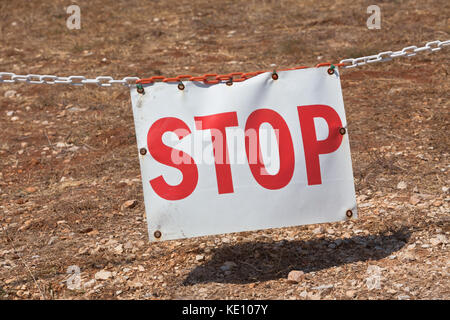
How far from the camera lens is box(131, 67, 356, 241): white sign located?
2.71 m

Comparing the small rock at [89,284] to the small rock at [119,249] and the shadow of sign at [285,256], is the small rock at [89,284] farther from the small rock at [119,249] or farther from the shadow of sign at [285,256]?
the shadow of sign at [285,256]

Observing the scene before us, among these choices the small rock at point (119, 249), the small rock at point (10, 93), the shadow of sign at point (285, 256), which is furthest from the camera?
the small rock at point (10, 93)

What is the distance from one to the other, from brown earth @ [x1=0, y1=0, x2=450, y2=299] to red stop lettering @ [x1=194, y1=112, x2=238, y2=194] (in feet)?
1.91

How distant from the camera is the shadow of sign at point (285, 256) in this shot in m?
2.94

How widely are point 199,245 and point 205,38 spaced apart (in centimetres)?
482

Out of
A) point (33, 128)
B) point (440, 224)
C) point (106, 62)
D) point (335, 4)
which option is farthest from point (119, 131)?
point (335, 4)

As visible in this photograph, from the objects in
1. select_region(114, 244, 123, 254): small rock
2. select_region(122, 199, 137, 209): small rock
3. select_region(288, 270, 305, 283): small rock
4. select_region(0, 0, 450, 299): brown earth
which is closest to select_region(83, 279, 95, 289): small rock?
select_region(0, 0, 450, 299): brown earth

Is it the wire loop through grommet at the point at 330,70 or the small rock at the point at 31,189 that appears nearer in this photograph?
the wire loop through grommet at the point at 330,70

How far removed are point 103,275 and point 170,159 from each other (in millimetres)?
791

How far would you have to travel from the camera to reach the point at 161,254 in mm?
3230

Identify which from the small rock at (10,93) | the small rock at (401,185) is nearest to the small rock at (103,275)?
the small rock at (401,185)

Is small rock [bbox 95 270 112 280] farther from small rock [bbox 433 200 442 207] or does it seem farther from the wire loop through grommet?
small rock [bbox 433 200 442 207]

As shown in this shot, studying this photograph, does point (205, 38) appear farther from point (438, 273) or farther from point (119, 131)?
point (438, 273)

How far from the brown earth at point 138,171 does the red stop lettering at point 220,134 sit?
0.58 metres
